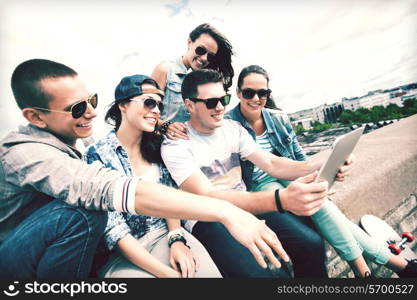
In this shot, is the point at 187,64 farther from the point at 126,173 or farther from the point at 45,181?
the point at 45,181

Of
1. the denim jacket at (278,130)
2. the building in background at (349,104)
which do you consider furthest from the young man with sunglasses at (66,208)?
the building in background at (349,104)

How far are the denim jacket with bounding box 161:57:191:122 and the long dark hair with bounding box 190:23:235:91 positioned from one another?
28 centimetres

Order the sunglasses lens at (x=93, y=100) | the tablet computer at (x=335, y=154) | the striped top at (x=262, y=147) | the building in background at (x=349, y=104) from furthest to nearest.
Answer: the building in background at (x=349, y=104) < the striped top at (x=262, y=147) < the sunglasses lens at (x=93, y=100) < the tablet computer at (x=335, y=154)

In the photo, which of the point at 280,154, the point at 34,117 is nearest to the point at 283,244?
the point at 280,154

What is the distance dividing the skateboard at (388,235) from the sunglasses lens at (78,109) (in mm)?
2102

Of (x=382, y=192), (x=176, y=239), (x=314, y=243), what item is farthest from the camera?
(x=382, y=192)

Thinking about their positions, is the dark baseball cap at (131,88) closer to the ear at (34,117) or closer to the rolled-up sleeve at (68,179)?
the ear at (34,117)

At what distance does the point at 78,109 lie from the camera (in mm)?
1273

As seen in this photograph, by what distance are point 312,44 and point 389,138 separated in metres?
1.72

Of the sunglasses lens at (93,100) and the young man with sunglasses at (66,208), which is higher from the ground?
the sunglasses lens at (93,100)

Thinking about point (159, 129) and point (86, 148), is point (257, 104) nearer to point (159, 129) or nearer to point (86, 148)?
point (159, 129)

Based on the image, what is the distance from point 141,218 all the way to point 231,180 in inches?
26.0

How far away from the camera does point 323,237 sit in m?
1.48

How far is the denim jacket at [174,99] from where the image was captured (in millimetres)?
1765
